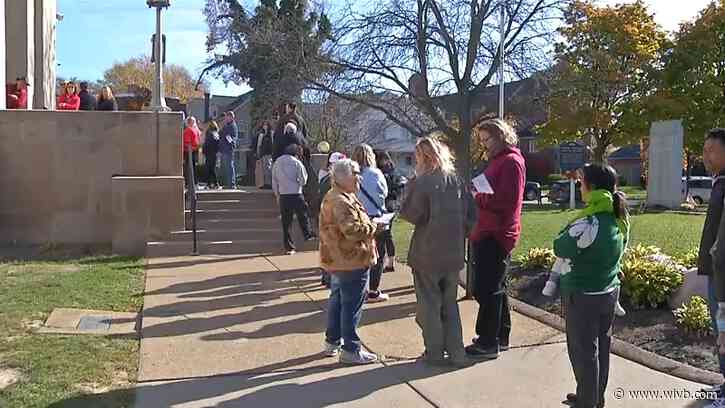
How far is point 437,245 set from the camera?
5484 mm

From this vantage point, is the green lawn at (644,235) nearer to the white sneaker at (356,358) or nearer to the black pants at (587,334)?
the white sneaker at (356,358)

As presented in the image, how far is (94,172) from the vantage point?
484 inches

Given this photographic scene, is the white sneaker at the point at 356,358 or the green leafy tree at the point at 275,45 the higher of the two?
the green leafy tree at the point at 275,45

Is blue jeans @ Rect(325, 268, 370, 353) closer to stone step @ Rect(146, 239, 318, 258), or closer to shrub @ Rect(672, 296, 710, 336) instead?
shrub @ Rect(672, 296, 710, 336)

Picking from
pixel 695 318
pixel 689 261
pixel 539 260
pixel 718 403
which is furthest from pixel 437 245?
pixel 539 260

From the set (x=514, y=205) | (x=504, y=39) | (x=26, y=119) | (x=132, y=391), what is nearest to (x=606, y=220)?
(x=514, y=205)

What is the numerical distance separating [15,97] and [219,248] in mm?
5292

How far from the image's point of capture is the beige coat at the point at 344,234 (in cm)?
552

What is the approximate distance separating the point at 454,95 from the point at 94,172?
11.8m

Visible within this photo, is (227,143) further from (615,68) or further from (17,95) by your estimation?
(615,68)

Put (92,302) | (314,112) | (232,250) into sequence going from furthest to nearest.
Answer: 1. (314,112)
2. (232,250)
3. (92,302)

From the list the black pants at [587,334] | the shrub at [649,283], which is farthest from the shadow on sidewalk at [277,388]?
the shrub at [649,283]

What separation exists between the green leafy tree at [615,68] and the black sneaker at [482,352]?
30.0 meters

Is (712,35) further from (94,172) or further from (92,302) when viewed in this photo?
(92,302)
